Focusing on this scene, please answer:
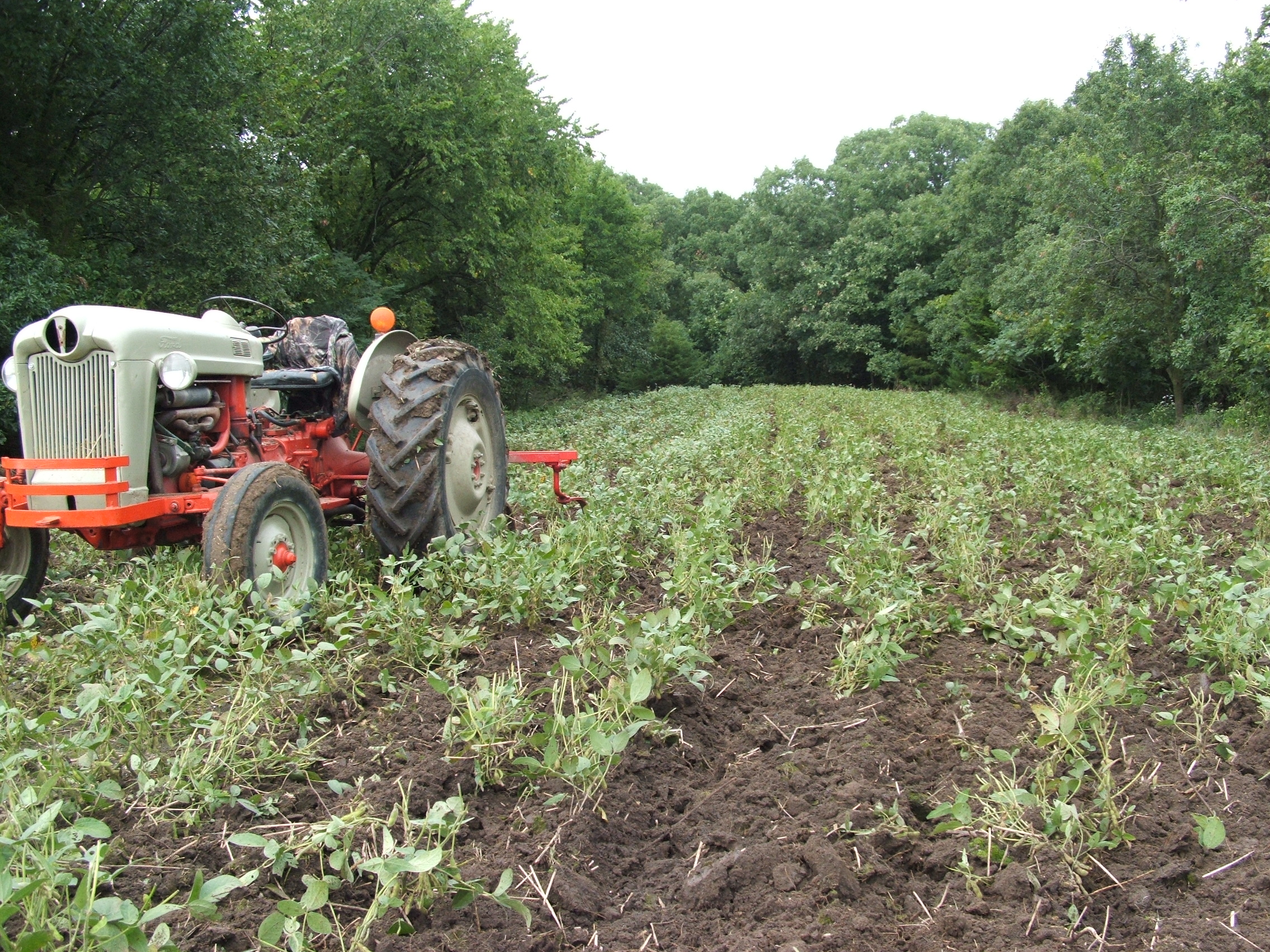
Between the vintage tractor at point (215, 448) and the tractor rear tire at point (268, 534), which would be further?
the vintage tractor at point (215, 448)

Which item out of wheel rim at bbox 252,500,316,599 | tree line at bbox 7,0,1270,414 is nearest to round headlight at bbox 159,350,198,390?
wheel rim at bbox 252,500,316,599

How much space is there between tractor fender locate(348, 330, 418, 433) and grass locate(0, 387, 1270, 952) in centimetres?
86

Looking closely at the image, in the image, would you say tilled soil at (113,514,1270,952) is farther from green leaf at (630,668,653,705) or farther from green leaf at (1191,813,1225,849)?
green leaf at (630,668,653,705)

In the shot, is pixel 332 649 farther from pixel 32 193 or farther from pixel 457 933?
pixel 32 193

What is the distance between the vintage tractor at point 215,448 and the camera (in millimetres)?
3900

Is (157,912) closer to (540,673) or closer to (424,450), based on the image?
(540,673)

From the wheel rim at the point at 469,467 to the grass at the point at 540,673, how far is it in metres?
0.33

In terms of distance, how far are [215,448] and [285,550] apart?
802 millimetres

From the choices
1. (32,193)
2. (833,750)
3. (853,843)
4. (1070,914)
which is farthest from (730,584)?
(32,193)

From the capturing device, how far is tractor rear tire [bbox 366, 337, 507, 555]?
4.71m

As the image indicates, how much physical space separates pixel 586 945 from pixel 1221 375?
60.9 feet

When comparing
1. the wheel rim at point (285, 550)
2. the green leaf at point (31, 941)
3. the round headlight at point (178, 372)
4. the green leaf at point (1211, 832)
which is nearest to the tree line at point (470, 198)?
the round headlight at point (178, 372)

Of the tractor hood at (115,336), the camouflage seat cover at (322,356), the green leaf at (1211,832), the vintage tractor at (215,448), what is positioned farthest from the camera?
the camouflage seat cover at (322,356)

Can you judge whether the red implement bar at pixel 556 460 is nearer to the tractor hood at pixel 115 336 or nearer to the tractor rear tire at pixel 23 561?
the tractor hood at pixel 115 336
